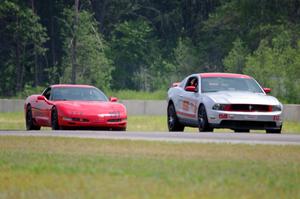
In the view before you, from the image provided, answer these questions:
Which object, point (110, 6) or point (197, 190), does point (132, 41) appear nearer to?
point (110, 6)

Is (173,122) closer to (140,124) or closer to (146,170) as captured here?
(146,170)

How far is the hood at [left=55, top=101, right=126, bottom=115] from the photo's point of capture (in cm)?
2584

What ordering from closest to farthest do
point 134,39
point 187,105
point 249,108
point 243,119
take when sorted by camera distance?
point 243,119 < point 249,108 < point 187,105 < point 134,39

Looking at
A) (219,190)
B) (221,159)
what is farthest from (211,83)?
(219,190)

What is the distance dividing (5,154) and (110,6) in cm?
6614

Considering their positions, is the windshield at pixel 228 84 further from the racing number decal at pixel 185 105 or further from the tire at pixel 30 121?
the tire at pixel 30 121

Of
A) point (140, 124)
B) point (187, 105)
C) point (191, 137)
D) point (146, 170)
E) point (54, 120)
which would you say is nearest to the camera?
point (146, 170)

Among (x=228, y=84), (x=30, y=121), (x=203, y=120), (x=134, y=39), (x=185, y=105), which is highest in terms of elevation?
(x=134, y=39)

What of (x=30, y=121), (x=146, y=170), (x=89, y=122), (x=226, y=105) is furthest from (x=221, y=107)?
(x=146, y=170)

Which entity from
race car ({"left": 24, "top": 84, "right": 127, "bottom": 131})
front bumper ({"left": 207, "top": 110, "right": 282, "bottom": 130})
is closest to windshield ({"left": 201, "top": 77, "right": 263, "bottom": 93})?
front bumper ({"left": 207, "top": 110, "right": 282, "bottom": 130})

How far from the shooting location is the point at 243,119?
78.4 feet

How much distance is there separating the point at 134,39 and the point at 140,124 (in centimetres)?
3981

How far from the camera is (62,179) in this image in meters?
12.6

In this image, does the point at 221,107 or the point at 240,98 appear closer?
the point at 221,107
